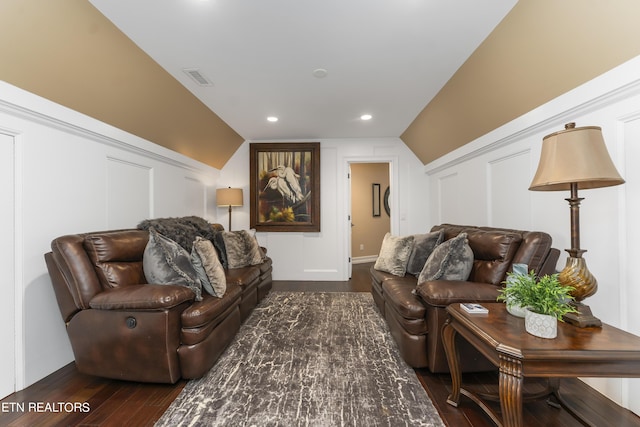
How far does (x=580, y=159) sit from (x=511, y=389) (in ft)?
3.61

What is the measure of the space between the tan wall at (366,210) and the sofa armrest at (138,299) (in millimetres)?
5020

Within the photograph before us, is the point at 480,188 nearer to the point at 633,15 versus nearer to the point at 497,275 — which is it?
the point at 497,275

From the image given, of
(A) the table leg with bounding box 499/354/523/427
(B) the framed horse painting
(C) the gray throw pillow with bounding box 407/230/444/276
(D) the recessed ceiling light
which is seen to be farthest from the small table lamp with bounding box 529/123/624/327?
(B) the framed horse painting

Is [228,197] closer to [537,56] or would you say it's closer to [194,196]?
[194,196]

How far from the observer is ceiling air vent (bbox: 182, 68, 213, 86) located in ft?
7.86

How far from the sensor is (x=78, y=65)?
6.01ft

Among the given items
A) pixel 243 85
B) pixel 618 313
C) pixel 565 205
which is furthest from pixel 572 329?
pixel 243 85

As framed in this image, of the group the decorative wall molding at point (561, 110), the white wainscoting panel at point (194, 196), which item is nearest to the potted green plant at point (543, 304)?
the decorative wall molding at point (561, 110)

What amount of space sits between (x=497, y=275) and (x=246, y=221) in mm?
3868

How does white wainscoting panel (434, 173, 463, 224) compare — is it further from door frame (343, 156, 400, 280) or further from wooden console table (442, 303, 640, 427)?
wooden console table (442, 303, 640, 427)

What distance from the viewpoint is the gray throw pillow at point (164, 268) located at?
1.92 m

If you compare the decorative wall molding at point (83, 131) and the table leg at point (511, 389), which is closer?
the table leg at point (511, 389)

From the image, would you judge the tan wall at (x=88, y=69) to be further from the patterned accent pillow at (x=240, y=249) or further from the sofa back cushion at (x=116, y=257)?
the patterned accent pillow at (x=240, y=249)

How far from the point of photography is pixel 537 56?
5.82 feet
